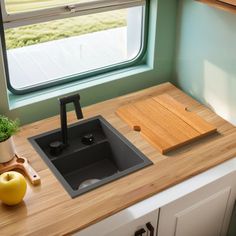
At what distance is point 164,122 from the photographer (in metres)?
1.77

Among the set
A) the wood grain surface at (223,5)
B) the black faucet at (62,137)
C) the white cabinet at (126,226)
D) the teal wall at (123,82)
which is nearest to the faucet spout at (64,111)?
the black faucet at (62,137)

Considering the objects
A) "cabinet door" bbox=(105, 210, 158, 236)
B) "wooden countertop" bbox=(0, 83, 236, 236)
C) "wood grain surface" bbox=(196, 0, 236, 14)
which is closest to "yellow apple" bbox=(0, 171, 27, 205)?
"wooden countertop" bbox=(0, 83, 236, 236)

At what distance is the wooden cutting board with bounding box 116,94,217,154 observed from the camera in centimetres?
165

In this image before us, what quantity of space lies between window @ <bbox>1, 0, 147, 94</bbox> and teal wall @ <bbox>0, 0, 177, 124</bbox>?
0.05 metres

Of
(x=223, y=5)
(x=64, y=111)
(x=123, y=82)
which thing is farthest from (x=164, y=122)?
(x=223, y=5)

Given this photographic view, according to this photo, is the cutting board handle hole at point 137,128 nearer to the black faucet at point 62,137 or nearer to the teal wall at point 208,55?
the black faucet at point 62,137

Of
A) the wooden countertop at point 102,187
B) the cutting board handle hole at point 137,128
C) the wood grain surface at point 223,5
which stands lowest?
the wooden countertop at point 102,187

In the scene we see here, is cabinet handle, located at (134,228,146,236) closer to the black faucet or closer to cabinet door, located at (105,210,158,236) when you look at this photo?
cabinet door, located at (105,210,158,236)

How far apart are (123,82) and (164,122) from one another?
1.14 feet

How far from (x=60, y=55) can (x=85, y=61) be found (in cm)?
14

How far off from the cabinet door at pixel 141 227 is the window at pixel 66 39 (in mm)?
820

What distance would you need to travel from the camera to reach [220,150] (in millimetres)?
1625

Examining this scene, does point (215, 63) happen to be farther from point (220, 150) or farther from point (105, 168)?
point (105, 168)

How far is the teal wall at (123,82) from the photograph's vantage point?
1.76 meters
